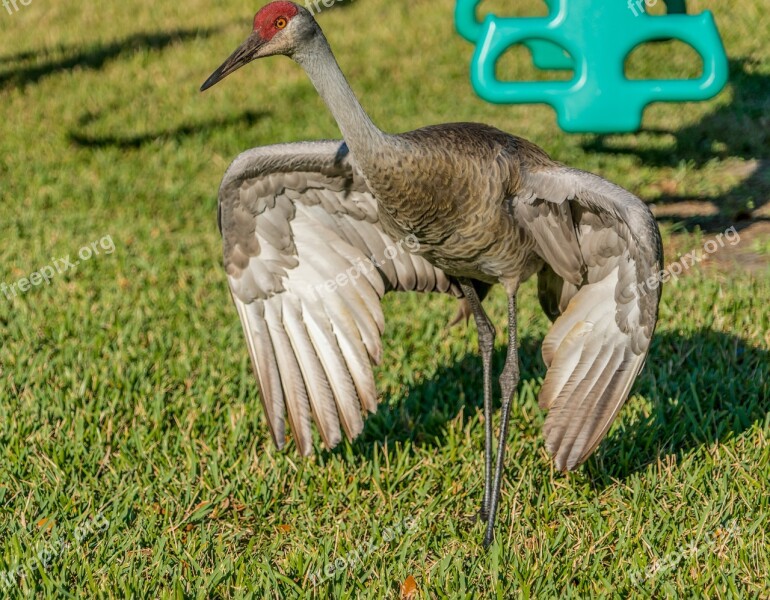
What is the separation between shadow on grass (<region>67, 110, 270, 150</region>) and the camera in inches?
333

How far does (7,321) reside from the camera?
557cm

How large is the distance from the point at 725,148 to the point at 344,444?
4.63 meters

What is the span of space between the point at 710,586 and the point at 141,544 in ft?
6.36

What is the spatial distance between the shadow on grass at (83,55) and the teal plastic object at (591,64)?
5719 mm

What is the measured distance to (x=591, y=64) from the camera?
5703 mm

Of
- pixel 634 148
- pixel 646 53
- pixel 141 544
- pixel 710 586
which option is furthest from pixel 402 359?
pixel 646 53

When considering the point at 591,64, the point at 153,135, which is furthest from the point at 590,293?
the point at 153,135

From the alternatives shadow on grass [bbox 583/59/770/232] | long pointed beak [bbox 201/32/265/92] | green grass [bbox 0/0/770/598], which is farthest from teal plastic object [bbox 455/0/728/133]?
long pointed beak [bbox 201/32/265/92]

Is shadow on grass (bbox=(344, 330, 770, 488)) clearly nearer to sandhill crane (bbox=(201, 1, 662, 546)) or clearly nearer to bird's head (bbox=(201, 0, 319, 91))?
sandhill crane (bbox=(201, 1, 662, 546))

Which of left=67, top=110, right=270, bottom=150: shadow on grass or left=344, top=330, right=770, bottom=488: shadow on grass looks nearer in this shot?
left=344, top=330, right=770, bottom=488: shadow on grass

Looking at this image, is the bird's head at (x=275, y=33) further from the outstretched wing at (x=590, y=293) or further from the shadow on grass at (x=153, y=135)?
the shadow on grass at (x=153, y=135)

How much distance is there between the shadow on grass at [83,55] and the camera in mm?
10102

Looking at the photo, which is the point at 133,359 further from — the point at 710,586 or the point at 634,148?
the point at 634,148

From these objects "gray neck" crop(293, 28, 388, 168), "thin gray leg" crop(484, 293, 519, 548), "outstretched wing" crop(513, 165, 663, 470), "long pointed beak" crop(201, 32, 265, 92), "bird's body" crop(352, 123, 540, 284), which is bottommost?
"thin gray leg" crop(484, 293, 519, 548)
